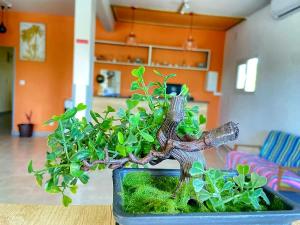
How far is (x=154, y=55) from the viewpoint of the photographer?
6.48 meters

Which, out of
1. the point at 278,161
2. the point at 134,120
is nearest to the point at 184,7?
the point at 278,161

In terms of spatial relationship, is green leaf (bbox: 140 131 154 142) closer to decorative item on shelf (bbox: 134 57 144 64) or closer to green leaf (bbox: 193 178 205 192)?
green leaf (bbox: 193 178 205 192)

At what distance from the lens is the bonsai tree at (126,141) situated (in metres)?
0.62

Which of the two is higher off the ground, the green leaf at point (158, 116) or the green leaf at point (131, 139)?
the green leaf at point (158, 116)

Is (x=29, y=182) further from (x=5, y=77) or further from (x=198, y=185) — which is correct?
(x=5, y=77)

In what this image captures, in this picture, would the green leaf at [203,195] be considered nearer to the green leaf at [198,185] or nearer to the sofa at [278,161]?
the green leaf at [198,185]

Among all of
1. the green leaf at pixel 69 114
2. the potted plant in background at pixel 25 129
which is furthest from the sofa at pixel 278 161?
the potted plant in background at pixel 25 129

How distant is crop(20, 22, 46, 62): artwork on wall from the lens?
5.99m

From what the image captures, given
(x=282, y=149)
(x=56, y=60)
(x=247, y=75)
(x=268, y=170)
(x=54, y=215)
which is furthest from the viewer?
(x=56, y=60)

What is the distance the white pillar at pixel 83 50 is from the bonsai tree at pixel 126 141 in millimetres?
2897

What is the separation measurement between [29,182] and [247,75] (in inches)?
170

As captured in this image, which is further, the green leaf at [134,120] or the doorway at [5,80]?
the doorway at [5,80]

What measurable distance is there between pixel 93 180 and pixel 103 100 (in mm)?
2201

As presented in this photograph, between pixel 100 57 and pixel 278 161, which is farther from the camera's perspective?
pixel 100 57
